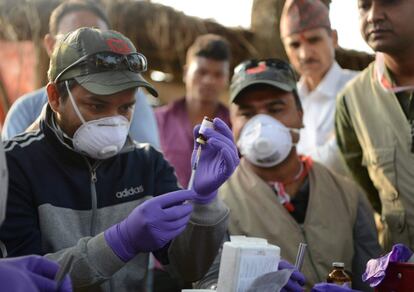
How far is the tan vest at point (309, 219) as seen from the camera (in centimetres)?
295

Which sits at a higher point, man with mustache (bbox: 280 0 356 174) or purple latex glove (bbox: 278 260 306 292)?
man with mustache (bbox: 280 0 356 174)

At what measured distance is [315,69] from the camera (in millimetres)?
4043

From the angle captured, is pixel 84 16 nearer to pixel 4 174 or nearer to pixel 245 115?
pixel 245 115

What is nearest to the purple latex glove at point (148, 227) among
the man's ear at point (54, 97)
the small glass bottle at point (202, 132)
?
the small glass bottle at point (202, 132)

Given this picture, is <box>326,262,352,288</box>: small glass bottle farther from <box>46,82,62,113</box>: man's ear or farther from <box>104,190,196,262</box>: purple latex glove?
<box>46,82,62,113</box>: man's ear

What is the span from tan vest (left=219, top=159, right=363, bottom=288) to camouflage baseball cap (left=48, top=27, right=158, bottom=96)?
832 millimetres

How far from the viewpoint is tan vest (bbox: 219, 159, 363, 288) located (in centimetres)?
295

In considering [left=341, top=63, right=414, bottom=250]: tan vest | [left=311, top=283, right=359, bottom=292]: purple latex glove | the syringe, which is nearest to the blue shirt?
the syringe

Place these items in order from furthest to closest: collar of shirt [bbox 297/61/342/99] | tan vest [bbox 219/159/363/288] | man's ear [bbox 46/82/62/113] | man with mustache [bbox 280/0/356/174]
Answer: collar of shirt [bbox 297/61/342/99] → man with mustache [bbox 280/0/356/174] → tan vest [bbox 219/159/363/288] → man's ear [bbox 46/82/62/113]

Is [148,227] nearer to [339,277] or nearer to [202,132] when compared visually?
[202,132]

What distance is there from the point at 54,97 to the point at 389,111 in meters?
1.54

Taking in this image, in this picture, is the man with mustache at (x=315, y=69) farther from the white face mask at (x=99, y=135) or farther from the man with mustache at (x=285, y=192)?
the white face mask at (x=99, y=135)

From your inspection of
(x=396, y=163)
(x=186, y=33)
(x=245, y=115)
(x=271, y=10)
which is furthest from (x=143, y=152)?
(x=186, y=33)

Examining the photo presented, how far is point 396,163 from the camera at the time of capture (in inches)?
122
